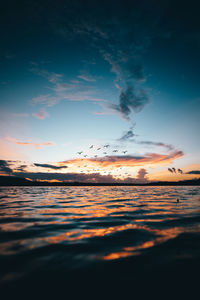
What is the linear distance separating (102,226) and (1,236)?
154 inches

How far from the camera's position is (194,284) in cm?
299

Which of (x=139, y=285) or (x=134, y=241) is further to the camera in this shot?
(x=134, y=241)

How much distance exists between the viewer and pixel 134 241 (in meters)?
5.24

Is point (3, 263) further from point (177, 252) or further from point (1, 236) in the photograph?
point (177, 252)

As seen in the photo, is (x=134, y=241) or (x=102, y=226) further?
(x=102, y=226)

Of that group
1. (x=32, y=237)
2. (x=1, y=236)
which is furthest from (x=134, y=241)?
(x=1, y=236)

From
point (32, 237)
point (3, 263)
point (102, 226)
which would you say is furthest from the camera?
point (102, 226)

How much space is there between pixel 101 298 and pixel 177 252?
2718mm

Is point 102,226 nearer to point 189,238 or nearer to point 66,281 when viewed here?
point 189,238

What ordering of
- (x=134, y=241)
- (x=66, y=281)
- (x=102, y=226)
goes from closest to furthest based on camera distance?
(x=66, y=281) → (x=134, y=241) → (x=102, y=226)

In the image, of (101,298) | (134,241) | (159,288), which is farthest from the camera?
(134,241)

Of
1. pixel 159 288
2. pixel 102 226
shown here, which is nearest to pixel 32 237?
pixel 102 226

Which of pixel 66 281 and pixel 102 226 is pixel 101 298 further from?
pixel 102 226

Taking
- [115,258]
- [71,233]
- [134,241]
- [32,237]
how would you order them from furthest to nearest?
[71,233] < [32,237] < [134,241] < [115,258]
